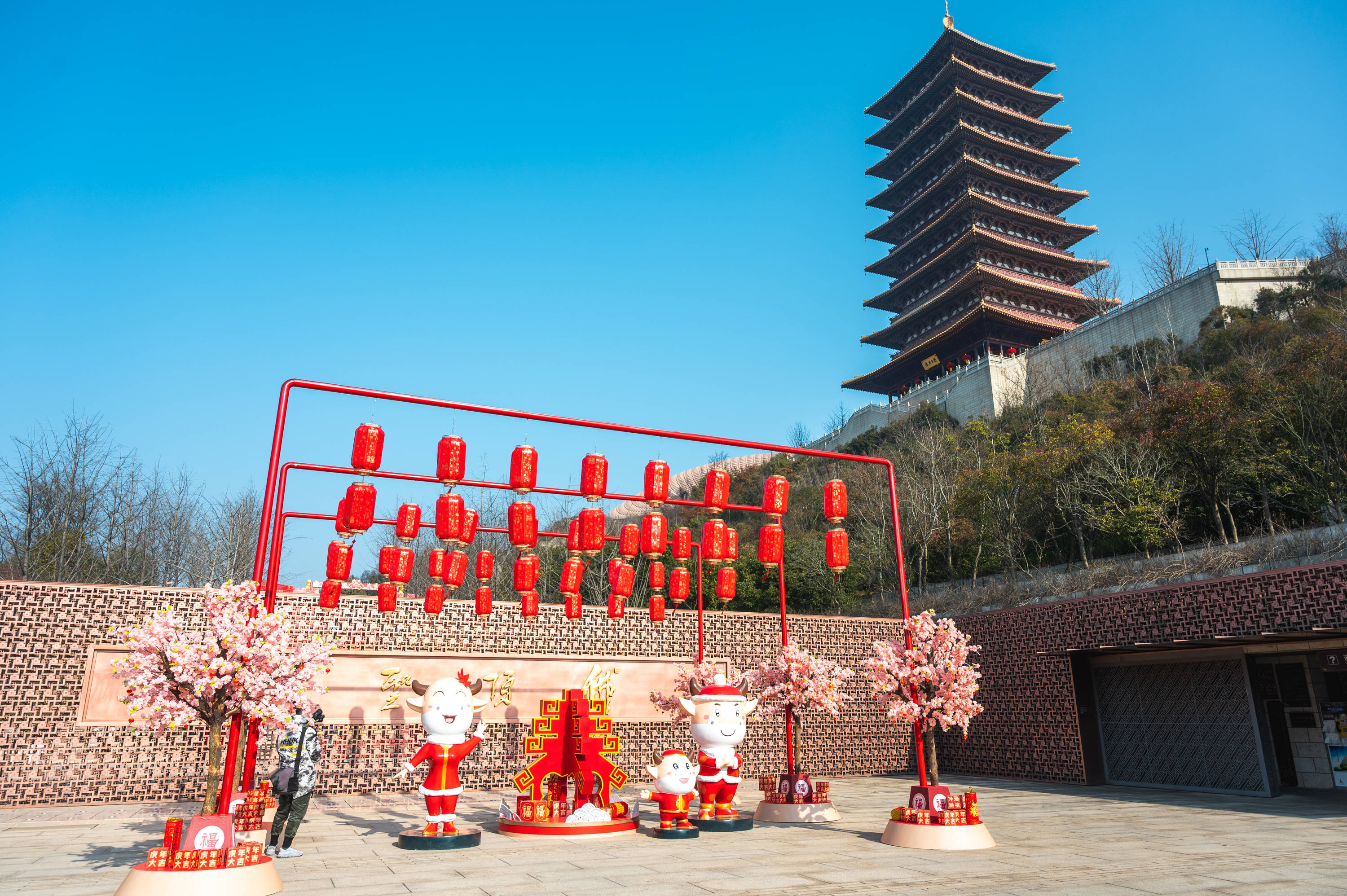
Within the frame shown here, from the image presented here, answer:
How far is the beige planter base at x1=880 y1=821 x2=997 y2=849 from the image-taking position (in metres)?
6.61

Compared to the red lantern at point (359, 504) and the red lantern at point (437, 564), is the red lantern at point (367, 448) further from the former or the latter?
the red lantern at point (437, 564)

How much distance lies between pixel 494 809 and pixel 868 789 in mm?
5600

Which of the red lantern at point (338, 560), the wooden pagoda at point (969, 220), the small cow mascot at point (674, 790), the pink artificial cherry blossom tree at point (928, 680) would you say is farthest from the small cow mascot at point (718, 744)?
the wooden pagoda at point (969, 220)

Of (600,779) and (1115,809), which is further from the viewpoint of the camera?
(1115,809)

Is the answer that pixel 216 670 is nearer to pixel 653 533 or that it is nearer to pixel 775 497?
pixel 653 533

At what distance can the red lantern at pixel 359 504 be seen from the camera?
7.99 metres

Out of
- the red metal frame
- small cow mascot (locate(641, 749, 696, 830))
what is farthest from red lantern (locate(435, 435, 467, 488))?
small cow mascot (locate(641, 749, 696, 830))

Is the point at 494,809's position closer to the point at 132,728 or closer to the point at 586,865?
the point at 586,865

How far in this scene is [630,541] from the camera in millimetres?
10375

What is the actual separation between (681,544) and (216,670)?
5637mm

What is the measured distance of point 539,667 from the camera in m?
12.0

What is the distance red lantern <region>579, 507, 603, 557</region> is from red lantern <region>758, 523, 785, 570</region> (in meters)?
2.08

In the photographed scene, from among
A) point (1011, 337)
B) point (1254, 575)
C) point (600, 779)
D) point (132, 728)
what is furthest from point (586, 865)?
point (1011, 337)

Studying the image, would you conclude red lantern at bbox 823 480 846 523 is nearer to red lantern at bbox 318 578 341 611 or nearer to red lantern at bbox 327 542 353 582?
red lantern at bbox 327 542 353 582
